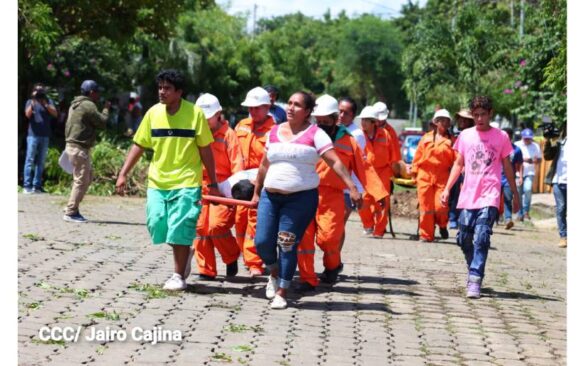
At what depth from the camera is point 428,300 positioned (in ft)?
32.3

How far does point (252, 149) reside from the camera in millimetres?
10445

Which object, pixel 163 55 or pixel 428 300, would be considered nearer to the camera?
pixel 428 300

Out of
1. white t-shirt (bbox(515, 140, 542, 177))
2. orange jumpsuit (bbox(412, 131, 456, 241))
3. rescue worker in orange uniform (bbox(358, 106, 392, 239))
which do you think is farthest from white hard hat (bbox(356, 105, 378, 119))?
white t-shirt (bbox(515, 140, 542, 177))

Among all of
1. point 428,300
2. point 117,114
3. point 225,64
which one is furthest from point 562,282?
point 225,64

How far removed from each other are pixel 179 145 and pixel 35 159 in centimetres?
1072

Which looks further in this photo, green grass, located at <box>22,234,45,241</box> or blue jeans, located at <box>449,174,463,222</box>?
blue jeans, located at <box>449,174,463,222</box>

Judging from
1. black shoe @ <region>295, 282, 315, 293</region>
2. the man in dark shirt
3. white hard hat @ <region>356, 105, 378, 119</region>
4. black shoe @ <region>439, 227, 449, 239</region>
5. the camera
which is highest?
the man in dark shirt

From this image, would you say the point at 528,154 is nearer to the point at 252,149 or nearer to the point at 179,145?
the point at 252,149

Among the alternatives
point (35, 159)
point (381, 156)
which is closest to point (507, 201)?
point (381, 156)

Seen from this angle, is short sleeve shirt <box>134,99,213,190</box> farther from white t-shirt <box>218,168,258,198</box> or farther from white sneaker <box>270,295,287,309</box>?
white sneaker <box>270,295,287,309</box>

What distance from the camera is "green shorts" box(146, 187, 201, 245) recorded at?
9023 mm

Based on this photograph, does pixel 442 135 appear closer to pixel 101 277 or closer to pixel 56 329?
pixel 101 277

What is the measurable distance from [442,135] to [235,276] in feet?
20.0

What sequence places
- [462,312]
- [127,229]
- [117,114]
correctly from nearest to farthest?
[462,312], [127,229], [117,114]
